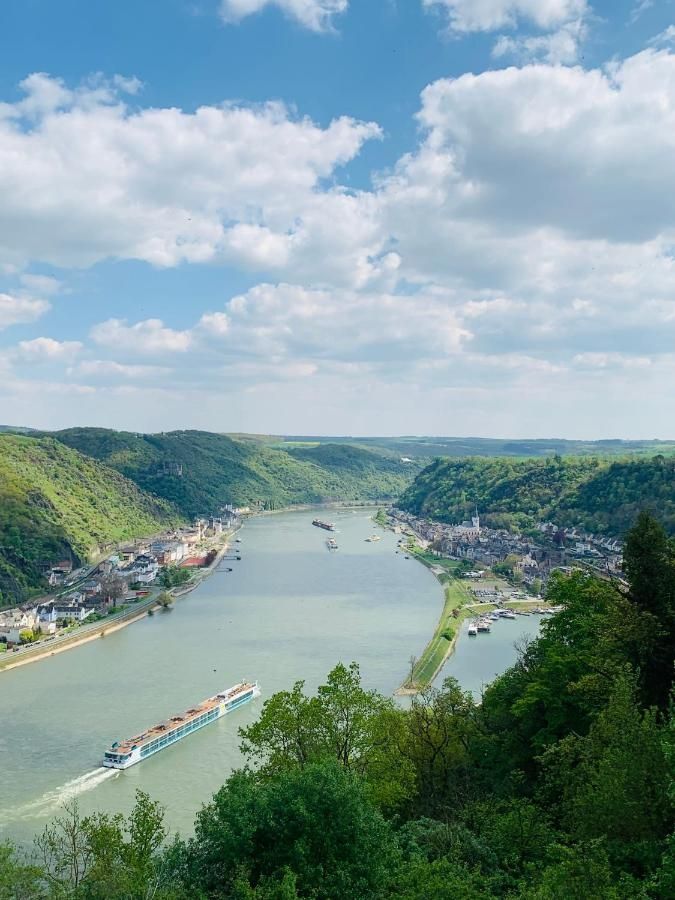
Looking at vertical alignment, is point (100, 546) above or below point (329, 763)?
below

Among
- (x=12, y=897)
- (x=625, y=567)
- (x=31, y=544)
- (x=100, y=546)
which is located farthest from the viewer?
(x=100, y=546)

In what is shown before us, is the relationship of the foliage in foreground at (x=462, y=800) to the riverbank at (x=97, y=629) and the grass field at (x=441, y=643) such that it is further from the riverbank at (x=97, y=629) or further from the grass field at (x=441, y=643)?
the riverbank at (x=97, y=629)

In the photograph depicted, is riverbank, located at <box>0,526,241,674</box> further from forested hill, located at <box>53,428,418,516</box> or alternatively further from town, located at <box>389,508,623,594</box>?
forested hill, located at <box>53,428,418,516</box>

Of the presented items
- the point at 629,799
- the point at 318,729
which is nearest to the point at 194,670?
the point at 318,729

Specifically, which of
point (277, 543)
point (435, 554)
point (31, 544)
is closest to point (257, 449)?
point (277, 543)

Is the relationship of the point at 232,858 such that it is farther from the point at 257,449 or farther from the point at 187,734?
the point at 257,449

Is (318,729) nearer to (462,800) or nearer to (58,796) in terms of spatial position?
(462,800)
